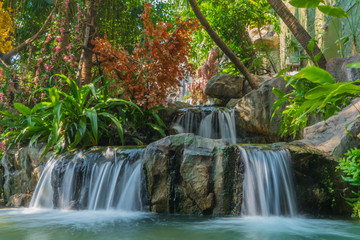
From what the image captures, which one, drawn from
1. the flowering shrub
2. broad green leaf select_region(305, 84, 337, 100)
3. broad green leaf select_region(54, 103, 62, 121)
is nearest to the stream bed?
broad green leaf select_region(305, 84, 337, 100)

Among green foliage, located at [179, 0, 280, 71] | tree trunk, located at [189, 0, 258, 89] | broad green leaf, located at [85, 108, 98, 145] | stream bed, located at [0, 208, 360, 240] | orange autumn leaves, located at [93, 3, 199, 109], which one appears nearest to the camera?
stream bed, located at [0, 208, 360, 240]

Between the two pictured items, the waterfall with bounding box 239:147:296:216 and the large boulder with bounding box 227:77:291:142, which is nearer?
the waterfall with bounding box 239:147:296:216

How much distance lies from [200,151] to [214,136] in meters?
2.85

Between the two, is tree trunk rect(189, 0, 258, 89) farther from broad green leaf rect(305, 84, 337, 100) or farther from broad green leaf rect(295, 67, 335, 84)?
broad green leaf rect(305, 84, 337, 100)

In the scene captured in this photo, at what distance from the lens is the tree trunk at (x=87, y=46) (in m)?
5.94

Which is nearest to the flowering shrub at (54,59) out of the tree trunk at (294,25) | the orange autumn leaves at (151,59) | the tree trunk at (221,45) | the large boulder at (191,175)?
the orange autumn leaves at (151,59)

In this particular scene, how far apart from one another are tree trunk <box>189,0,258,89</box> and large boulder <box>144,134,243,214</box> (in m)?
3.68

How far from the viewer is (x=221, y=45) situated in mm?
6762

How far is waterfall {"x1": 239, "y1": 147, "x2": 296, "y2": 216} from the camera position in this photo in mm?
3268

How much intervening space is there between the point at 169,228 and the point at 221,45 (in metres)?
5.06

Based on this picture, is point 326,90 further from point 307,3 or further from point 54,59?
point 54,59

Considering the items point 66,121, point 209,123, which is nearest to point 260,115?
point 209,123

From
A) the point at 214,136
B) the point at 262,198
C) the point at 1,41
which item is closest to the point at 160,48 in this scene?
the point at 214,136

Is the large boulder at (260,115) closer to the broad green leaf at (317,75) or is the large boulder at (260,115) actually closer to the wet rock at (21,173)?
the broad green leaf at (317,75)
